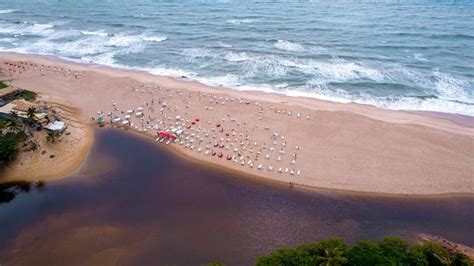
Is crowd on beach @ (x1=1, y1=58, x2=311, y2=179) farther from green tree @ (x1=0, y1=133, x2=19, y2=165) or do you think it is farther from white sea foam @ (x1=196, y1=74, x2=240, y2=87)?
green tree @ (x1=0, y1=133, x2=19, y2=165)

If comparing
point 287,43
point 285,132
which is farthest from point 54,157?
point 287,43

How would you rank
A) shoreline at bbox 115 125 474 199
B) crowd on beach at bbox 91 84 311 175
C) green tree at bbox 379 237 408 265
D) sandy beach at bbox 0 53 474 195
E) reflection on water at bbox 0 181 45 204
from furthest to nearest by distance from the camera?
1. crowd on beach at bbox 91 84 311 175
2. sandy beach at bbox 0 53 474 195
3. reflection on water at bbox 0 181 45 204
4. shoreline at bbox 115 125 474 199
5. green tree at bbox 379 237 408 265

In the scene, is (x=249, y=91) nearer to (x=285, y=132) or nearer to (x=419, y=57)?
(x=285, y=132)

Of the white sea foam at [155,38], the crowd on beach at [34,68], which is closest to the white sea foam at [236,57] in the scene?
the white sea foam at [155,38]

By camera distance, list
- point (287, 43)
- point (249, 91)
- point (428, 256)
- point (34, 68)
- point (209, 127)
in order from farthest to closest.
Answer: point (287, 43)
point (34, 68)
point (249, 91)
point (209, 127)
point (428, 256)

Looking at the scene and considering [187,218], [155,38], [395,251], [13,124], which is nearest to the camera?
[395,251]

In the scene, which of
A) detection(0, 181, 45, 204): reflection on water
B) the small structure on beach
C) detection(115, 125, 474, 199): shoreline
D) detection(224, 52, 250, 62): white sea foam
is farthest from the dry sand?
detection(224, 52, 250, 62): white sea foam

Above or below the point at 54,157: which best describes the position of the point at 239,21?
above
